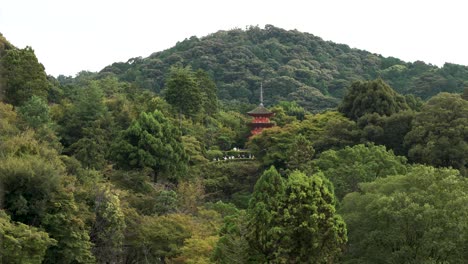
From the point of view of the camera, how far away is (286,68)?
3484 inches

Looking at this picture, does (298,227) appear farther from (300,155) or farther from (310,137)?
(310,137)

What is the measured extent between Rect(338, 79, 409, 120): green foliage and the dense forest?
9 cm

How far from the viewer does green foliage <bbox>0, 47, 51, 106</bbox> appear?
101 feet

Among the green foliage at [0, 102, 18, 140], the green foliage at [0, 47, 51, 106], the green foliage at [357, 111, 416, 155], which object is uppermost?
the green foliage at [0, 47, 51, 106]

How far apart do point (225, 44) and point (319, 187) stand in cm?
8418

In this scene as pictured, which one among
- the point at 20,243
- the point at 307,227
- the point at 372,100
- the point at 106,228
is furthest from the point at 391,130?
the point at 20,243

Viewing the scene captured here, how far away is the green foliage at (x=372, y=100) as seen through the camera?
3472cm

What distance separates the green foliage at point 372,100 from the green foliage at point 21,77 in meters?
18.2

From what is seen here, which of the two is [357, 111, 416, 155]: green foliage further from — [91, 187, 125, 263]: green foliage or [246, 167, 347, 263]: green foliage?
[91, 187, 125, 263]: green foliage

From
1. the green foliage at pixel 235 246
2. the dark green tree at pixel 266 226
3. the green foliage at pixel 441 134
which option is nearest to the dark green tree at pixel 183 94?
the green foliage at pixel 441 134

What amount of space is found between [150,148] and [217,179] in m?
6.66

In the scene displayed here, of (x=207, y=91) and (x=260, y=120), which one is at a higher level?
(x=207, y=91)

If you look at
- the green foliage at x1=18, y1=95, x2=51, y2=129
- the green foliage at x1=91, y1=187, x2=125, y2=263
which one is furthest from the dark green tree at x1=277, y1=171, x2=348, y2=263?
the green foliage at x1=18, y1=95, x2=51, y2=129

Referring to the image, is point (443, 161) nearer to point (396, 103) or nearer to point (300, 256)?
point (396, 103)
